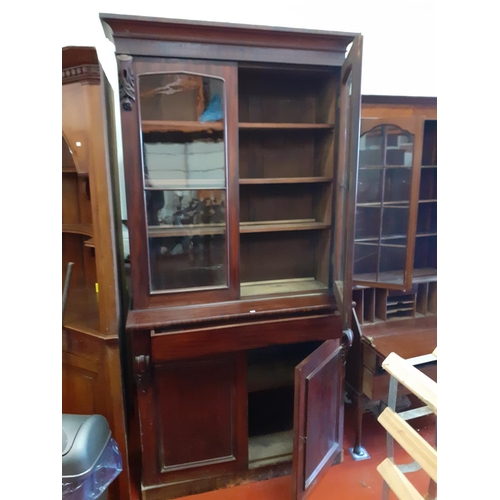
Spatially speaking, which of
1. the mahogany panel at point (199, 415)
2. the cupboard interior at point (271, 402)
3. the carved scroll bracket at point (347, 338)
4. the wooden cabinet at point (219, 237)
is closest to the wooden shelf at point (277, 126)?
the wooden cabinet at point (219, 237)

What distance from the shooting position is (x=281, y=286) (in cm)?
195

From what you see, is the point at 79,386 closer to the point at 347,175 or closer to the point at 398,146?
the point at 347,175

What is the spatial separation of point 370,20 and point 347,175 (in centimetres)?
120

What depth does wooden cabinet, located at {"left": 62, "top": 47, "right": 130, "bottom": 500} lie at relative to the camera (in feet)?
4.43

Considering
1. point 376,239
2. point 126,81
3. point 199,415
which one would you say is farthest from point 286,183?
point 199,415

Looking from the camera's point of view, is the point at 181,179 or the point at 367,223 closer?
the point at 181,179

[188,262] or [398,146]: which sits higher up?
[398,146]

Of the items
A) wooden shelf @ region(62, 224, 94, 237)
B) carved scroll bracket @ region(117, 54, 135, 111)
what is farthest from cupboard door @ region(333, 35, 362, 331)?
wooden shelf @ region(62, 224, 94, 237)

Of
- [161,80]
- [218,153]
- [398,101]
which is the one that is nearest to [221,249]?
[218,153]

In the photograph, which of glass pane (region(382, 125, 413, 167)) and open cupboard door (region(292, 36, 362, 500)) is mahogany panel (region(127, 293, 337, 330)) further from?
glass pane (region(382, 125, 413, 167))

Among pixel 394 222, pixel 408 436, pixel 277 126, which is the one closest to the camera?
pixel 408 436

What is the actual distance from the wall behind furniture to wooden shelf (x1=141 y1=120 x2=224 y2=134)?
2.27 feet

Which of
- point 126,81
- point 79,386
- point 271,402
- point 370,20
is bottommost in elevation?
point 271,402
